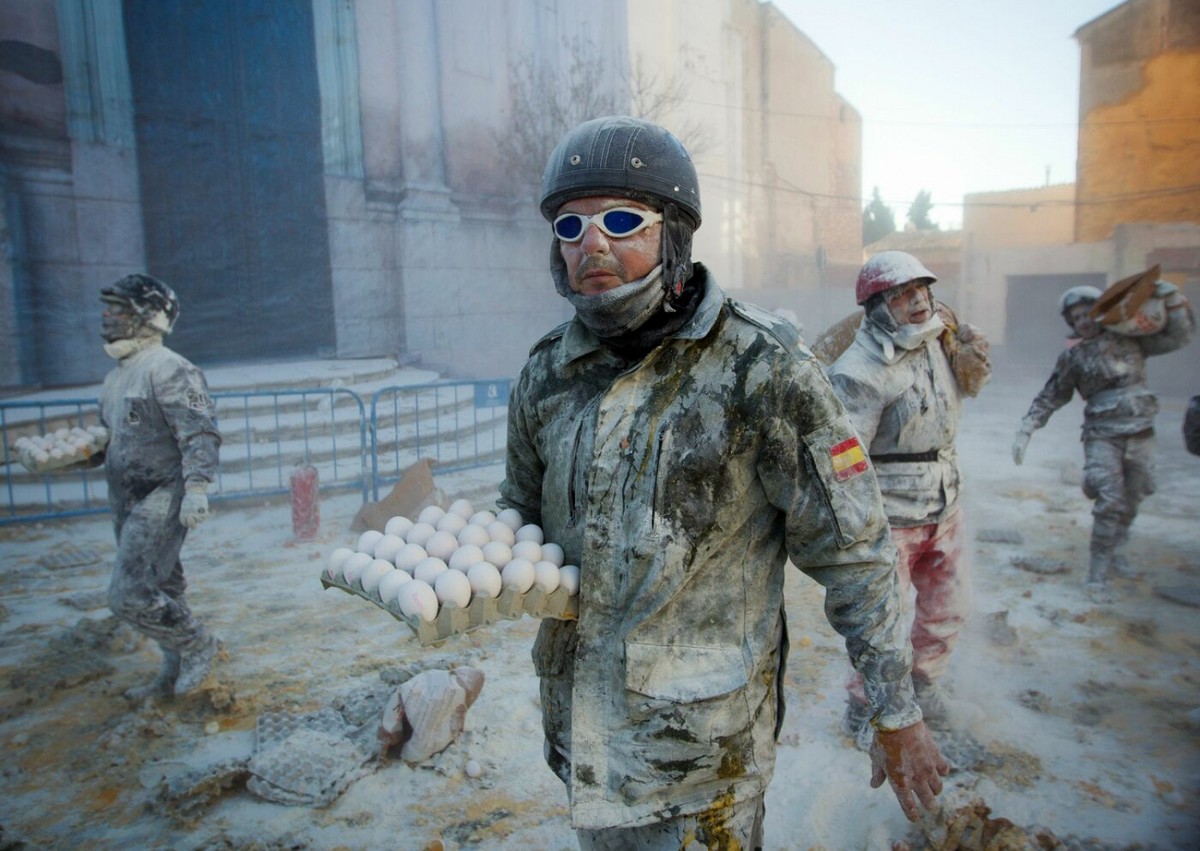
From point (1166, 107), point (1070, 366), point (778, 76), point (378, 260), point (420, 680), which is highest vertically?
point (778, 76)

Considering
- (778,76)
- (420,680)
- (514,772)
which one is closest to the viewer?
(514,772)

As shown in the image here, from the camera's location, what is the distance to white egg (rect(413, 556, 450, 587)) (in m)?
1.78

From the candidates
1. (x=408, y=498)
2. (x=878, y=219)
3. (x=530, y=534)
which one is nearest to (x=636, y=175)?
(x=530, y=534)

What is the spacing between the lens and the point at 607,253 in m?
1.76

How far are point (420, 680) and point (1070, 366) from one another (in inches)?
201

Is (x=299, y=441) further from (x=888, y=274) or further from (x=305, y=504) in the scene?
(x=888, y=274)

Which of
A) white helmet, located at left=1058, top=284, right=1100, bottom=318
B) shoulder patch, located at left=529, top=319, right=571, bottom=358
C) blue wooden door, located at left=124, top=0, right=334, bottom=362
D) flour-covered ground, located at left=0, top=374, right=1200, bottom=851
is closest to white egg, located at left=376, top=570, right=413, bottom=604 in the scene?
shoulder patch, located at left=529, top=319, right=571, bottom=358

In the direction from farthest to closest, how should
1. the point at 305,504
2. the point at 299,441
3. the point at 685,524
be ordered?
the point at 299,441 < the point at 305,504 < the point at 685,524

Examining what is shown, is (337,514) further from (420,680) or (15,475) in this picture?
(420,680)

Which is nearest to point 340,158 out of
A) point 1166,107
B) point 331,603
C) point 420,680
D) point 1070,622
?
point 331,603

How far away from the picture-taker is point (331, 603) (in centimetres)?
566

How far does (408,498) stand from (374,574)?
5.34 m

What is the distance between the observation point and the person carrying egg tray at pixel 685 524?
1.69 m

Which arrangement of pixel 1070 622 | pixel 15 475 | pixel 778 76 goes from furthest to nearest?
pixel 778 76, pixel 15 475, pixel 1070 622
